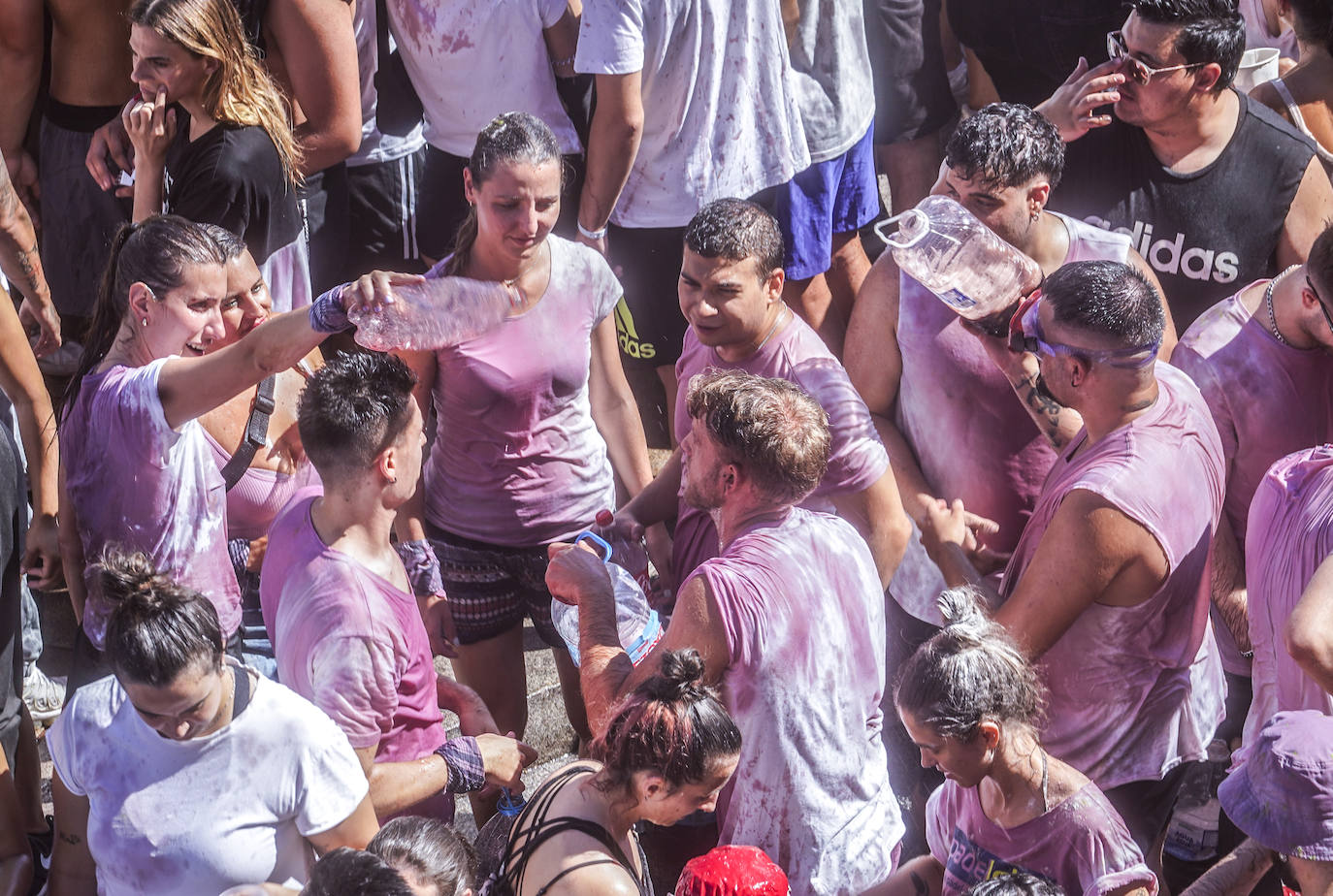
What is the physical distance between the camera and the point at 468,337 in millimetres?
3918

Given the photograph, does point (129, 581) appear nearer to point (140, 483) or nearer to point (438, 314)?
point (140, 483)

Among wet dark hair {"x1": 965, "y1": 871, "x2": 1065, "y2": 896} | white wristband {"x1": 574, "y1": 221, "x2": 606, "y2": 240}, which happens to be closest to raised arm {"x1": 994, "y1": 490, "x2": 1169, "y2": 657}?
wet dark hair {"x1": 965, "y1": 871, "x2": 1065, "y2": 896}

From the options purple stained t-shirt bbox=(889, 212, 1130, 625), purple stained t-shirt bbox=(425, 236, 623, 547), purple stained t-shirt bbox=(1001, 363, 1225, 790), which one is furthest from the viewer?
purple stained t-shirt bbox=(425, 236, 623, 547)

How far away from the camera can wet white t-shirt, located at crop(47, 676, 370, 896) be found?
8.77ft

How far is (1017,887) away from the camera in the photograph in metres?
2.43

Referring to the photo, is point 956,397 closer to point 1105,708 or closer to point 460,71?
point 1105,708

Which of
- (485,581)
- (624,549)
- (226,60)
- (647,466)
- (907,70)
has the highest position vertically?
(226,60)

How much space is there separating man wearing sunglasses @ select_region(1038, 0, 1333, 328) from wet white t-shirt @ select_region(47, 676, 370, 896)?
285 centimetres

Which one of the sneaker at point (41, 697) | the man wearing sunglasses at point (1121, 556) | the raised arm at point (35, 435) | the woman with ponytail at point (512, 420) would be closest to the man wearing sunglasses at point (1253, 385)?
the man wearing sunglasses at point (1121, 556)

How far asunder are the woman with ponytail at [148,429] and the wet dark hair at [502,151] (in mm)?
708

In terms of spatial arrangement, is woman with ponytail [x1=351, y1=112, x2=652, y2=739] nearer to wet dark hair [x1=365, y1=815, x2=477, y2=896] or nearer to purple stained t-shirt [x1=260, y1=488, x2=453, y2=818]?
purple stained t-shirt [x1=260, y1=488, x2=453, y2=818]

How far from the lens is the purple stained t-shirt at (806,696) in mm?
2865

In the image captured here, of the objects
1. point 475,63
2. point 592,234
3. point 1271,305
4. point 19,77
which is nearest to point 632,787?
point 1271,305

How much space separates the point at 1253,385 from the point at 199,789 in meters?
2.79
